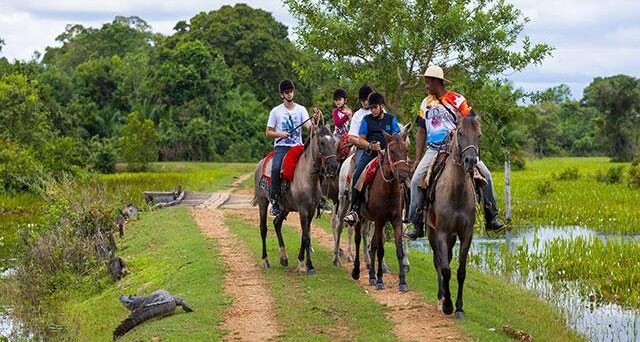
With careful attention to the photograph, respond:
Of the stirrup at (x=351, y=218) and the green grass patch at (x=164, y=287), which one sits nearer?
the green grass patch at (x=164, y=287)

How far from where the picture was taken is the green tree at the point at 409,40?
67.2 feet

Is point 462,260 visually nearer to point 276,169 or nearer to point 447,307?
point 447,307

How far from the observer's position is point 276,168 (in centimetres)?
1373

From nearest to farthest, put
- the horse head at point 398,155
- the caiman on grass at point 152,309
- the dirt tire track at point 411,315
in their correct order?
1. the dirt tire track at point 411,315
2. the caiman on grass at point 152,309
3. the horse head at point 398,155

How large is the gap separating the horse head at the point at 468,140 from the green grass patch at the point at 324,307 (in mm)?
2104

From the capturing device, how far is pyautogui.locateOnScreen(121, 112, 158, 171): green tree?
156ft

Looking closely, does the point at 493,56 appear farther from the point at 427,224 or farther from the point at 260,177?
the point at 427,224

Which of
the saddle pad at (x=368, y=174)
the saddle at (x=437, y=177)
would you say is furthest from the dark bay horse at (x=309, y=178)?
the saddle at (x=437, y=177)

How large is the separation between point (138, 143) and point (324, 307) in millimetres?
38077

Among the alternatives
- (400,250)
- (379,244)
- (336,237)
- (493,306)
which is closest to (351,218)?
(379,244)

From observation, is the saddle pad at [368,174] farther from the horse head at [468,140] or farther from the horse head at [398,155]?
the horse head at [468,140]

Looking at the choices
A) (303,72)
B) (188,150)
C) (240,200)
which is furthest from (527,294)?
(188,150)

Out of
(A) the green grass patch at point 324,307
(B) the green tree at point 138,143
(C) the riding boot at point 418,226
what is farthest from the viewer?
(B) the green tree at point 138,143

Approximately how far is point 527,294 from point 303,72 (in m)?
9.08
